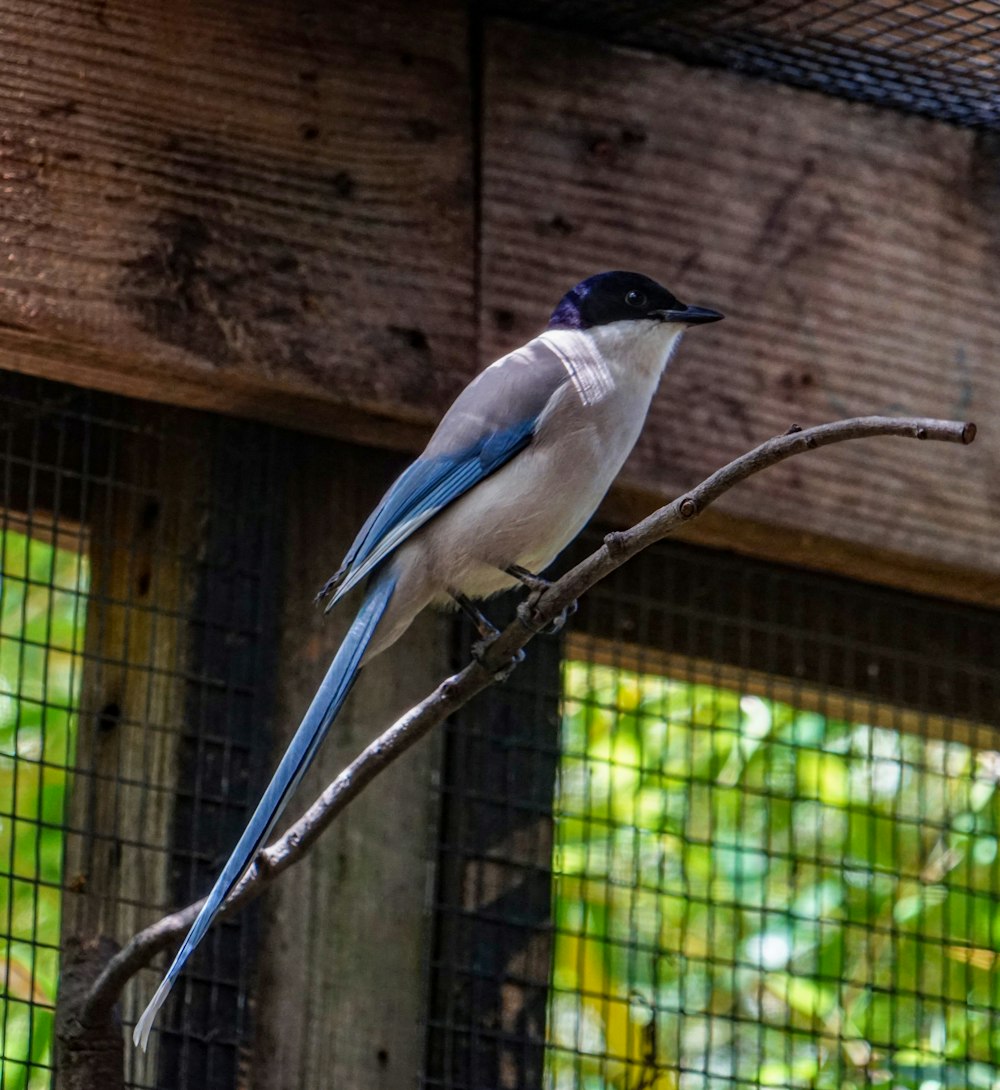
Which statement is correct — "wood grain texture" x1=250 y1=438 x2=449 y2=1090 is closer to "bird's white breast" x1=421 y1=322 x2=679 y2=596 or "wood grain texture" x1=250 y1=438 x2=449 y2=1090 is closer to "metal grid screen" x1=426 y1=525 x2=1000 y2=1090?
"metal grid screen" x1=426 y1=525 x2=1000 y2=1090

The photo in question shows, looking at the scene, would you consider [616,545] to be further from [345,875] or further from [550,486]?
[550,486]

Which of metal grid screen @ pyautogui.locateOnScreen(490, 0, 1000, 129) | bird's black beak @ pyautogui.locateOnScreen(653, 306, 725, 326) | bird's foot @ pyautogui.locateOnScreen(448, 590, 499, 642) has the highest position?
metal grid screen @ pyautogui.locateOnScreen(490, 0, 1000, 129)

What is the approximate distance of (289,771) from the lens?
2.95m

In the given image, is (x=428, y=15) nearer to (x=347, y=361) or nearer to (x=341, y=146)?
(x=341, y=146)

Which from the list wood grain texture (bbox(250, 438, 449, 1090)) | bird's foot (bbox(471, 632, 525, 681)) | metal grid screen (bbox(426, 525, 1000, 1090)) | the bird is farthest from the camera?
the bird

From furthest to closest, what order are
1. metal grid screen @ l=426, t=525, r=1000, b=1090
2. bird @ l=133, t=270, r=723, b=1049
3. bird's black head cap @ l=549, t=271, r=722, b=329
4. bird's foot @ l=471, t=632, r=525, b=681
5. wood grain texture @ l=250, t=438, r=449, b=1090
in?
1. bird's black head cap @ l=549, t=271, r=722, b=329
2. bird @ l=133, t=270, r=723, b=1049
3. metal grid screen @ l=426, t=525, r=1000, b=1090
4. wood grain texture @ l=250, t=438, r=449, b=1090
5. bird's foot @ l=471, t=632, r=525, b=681

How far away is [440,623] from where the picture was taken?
12.3ft

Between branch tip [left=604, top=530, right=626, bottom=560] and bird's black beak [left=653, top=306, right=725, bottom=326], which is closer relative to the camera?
branch tip [left=604, top=530, right=626, bottom=560]

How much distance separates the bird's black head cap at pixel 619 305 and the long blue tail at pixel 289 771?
2.18 ft

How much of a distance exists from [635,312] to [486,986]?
137 centimetres

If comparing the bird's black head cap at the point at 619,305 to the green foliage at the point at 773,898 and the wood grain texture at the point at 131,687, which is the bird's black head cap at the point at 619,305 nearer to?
the wood grain texture at the point at 131,687

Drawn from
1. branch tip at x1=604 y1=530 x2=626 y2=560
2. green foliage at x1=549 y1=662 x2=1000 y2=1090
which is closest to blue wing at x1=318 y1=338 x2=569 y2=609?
branch tip at x1=604 y1=530 x2=626 y2=560

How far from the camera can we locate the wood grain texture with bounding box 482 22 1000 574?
11.8 ft

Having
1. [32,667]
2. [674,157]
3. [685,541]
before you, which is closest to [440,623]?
[685,541]
